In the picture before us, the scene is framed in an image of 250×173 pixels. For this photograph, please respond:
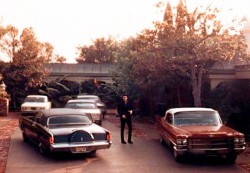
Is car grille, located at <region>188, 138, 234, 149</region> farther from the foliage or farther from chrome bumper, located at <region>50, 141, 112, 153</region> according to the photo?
the foliage

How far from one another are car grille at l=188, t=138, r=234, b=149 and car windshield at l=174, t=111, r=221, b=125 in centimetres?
149

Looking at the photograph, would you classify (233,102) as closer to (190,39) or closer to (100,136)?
(190,39)

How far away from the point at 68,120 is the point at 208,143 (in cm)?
458

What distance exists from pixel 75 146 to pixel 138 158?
2049mm

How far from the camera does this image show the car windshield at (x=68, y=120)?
12.0 m

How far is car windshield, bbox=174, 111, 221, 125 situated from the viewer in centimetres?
1193

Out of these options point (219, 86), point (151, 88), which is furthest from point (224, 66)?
point (151, 88)

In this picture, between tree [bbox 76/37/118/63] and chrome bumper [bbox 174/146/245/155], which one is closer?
chrome bumper [bbox 174/146/245/155]

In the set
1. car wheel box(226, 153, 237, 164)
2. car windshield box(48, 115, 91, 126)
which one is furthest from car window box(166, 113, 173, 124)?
car windshield box(48, 115, 91, 126)

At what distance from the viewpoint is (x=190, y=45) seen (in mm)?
17797

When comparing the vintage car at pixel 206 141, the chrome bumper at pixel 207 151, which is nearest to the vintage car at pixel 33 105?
the vintage car at pixel 206 141

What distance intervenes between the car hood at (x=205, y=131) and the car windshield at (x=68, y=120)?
10.4ft

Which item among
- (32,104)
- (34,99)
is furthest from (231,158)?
(34,99)

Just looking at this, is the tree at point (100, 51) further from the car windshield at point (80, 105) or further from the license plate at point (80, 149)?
the license plate at point (80, 149)
